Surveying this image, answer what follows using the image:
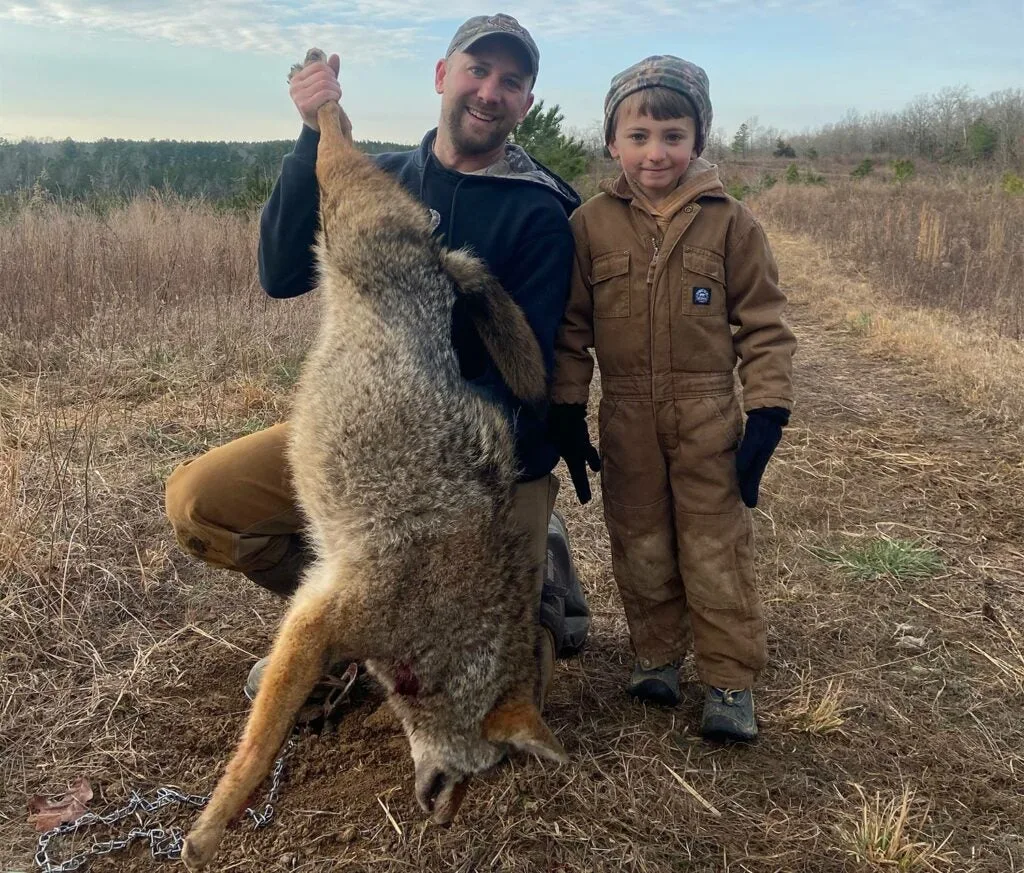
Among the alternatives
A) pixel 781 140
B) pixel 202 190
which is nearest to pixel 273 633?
pixel 202 190

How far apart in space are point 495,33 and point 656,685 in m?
3.23

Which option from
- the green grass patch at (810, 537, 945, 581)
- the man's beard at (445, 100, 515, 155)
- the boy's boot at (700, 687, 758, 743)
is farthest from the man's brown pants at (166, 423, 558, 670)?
the green grass patch at (810, 537, 945, 581)

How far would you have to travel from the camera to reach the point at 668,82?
3379 mm

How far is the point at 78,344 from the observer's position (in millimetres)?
8336

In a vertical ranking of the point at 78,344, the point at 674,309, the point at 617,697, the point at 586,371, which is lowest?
the point at 617,697

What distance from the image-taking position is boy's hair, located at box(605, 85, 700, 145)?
11.1 ft

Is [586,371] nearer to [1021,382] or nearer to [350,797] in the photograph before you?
[350,797]

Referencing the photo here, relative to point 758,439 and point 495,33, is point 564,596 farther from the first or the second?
point 495,33

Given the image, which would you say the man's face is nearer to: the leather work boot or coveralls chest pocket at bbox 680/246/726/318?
coveralls chest pocket at bbox 680/246/726/318

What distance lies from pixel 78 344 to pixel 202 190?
10.1 m

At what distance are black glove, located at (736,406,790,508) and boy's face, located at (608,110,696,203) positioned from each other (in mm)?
1113

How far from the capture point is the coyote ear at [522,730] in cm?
274

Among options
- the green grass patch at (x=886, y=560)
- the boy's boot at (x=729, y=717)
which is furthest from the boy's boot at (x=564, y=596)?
the green grass patch at (x=886, y=560)

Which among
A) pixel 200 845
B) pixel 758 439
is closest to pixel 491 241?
pixel 758 439
